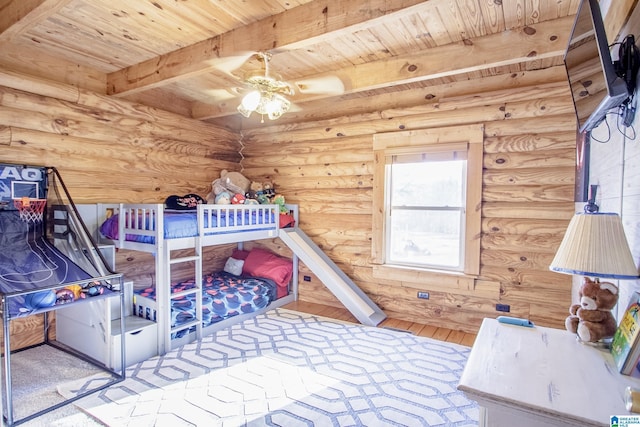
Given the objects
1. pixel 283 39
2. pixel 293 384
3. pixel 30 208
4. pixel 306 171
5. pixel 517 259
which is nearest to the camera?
pixel 283 39

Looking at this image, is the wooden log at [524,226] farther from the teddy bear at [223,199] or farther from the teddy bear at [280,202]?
the teddy bear at [223,199]

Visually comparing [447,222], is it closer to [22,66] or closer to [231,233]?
[231,233]

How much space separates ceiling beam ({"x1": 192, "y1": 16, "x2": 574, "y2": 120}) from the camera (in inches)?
91.1

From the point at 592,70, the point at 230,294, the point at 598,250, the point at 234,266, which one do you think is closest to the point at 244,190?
the point at 234,266

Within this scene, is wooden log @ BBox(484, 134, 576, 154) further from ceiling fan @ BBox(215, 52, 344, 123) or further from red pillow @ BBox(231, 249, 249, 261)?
red pillow @ BBox(231, 249, 249, 261)

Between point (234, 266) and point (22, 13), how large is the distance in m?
3.17

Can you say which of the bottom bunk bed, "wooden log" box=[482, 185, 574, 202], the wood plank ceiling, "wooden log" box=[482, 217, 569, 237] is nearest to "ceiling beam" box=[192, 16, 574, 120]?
the wood plank ceiling

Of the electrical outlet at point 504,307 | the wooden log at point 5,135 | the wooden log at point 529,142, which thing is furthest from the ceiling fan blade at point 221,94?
the electrical outlet at point 504,307

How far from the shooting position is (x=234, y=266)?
14.6ft

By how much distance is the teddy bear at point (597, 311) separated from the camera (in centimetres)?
128

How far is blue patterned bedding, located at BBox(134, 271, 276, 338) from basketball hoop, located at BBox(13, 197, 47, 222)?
1034 mm

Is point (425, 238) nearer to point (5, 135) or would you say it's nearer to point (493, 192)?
point (493, 192)

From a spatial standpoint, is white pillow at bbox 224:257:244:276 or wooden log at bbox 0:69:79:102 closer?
wooden log at bbox 0:69:79:102

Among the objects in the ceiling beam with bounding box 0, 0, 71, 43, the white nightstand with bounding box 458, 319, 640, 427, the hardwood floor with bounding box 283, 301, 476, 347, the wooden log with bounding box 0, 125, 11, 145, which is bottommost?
the hardwood floor with bounding box 283, 301, 476, 347
